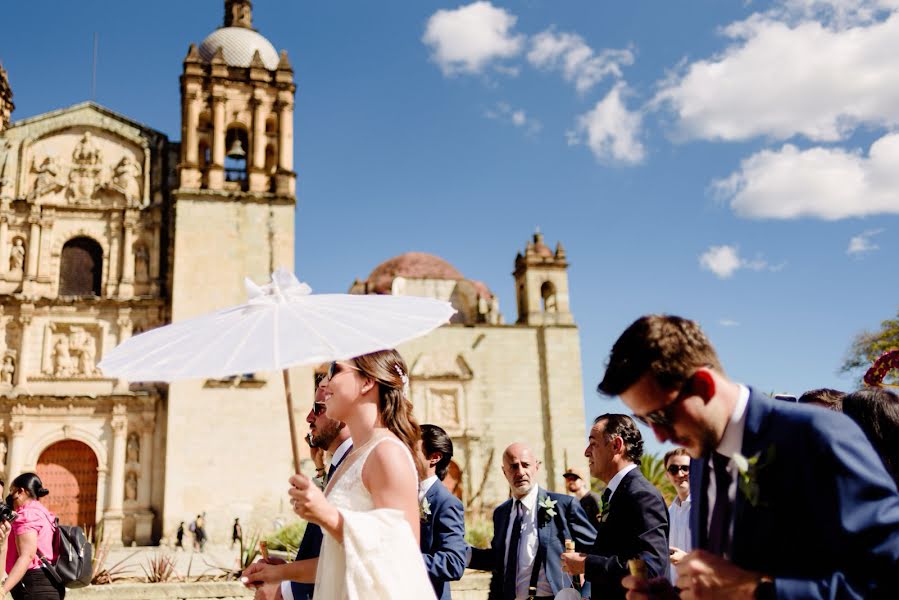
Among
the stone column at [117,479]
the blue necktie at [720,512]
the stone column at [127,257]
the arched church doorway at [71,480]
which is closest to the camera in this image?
the blue necktie at [720,512]

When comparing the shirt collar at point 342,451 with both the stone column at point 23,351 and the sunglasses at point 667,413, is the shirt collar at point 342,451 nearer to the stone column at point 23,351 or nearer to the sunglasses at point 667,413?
the sunglasses at point 667,413

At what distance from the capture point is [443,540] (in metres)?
3.60

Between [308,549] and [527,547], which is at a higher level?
[308,549]

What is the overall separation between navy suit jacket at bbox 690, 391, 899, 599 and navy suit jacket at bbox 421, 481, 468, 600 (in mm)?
1860

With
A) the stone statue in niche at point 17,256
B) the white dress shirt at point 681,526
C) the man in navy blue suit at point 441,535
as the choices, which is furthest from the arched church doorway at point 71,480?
the man in navy blue suit at point 441,535

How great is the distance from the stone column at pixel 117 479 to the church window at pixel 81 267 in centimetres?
400

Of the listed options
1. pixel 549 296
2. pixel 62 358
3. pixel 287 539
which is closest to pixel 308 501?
pixel 287 539

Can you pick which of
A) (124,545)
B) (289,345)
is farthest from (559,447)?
(289,345)

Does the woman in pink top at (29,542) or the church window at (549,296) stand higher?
the church window at (549,296)

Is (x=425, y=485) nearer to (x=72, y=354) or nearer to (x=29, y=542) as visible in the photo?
(x=29, y=542)

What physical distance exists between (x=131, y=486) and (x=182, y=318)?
16.4ft

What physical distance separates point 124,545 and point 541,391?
43.6 ft

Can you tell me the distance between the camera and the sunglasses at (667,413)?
181 cm

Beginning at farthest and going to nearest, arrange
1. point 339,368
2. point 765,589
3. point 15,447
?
point 15,447, point 339,368, point 765,589
